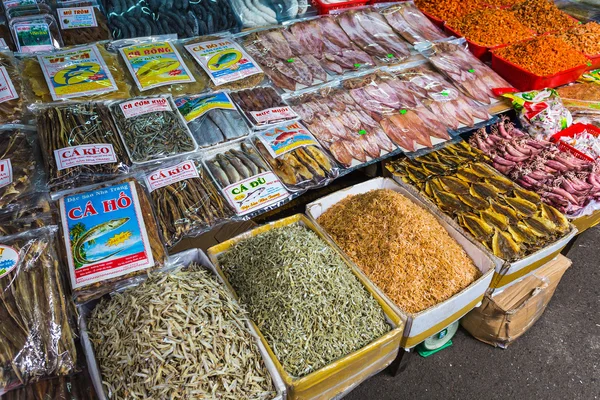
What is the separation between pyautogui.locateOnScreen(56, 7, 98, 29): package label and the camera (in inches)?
108

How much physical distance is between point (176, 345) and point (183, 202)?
793 mm

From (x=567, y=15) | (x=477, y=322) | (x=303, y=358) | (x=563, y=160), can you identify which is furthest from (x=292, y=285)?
(x=567, y=15)

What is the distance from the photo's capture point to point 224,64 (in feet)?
8.89

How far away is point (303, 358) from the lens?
1.58 metres

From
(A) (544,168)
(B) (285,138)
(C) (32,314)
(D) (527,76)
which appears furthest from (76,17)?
(D) (527,76)

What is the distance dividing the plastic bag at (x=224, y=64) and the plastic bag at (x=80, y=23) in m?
0.58

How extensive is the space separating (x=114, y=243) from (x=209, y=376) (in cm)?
69

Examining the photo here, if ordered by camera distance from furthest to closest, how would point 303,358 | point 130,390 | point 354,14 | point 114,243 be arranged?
point 354,14, point 114,243, point 303,358, point 130,390

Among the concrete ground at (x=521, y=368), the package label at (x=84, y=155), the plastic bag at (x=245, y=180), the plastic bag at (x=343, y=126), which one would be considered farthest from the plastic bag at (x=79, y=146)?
the concrete ground at (x=521, y=368)

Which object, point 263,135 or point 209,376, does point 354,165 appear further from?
point 209,376

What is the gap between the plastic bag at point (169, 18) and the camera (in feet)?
9.38

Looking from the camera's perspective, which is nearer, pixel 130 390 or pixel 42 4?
pixel 130 390

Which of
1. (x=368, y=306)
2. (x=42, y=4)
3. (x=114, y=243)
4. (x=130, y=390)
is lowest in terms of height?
(x=368, y=306)

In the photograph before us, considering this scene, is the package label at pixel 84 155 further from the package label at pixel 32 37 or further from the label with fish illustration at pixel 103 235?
the package label at pixel 32 37
